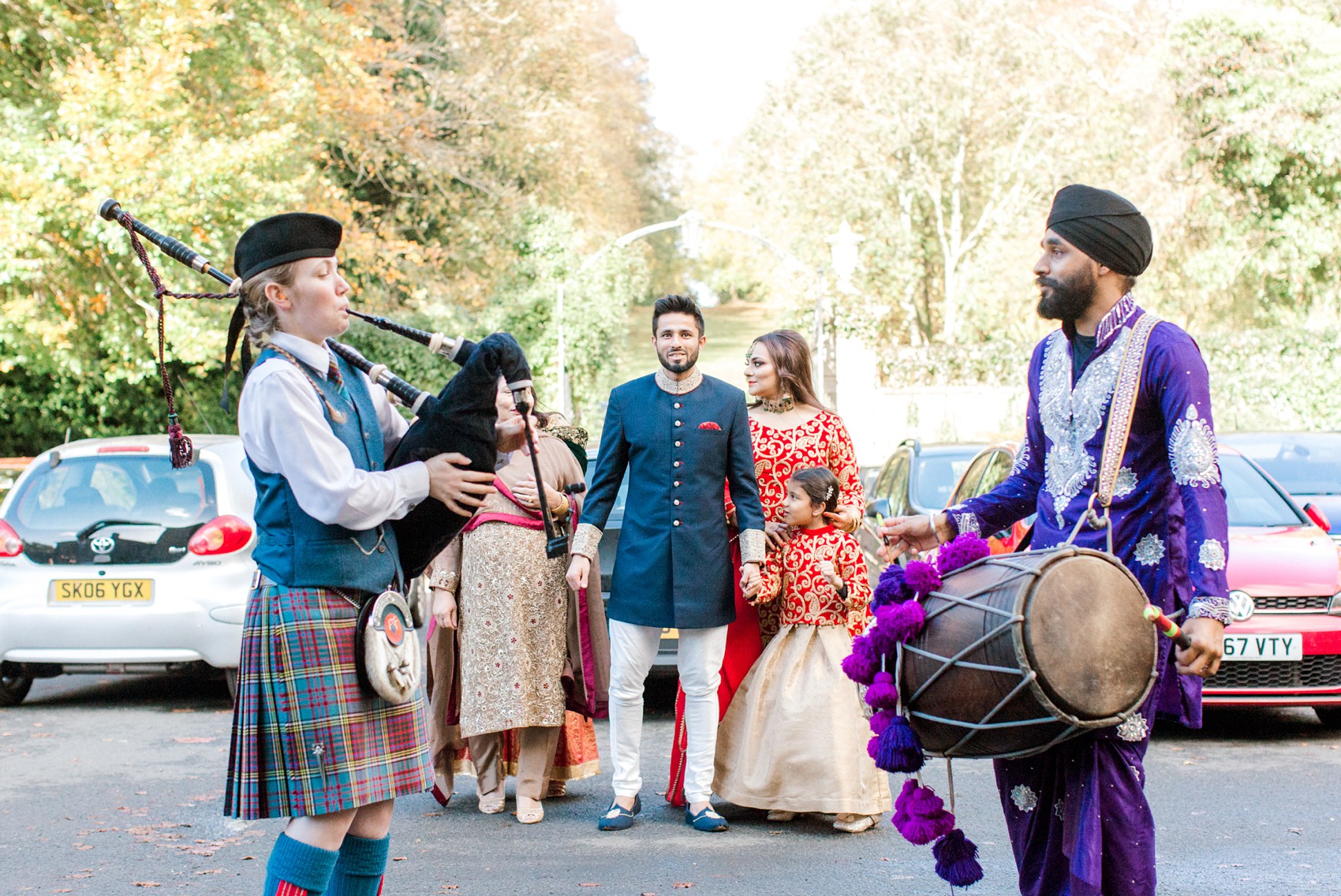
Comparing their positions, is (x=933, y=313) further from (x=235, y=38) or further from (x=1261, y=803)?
(x=1261, y=803)

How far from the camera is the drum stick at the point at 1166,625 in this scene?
322 centimetres

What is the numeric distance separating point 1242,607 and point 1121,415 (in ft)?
14.1

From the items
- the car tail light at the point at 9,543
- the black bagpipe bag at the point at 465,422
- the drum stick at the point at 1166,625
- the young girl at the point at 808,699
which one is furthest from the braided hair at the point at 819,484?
the car tail light at the point at 9,543

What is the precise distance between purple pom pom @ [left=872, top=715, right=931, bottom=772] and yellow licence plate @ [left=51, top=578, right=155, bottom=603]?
20.6ft

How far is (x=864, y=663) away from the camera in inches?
136

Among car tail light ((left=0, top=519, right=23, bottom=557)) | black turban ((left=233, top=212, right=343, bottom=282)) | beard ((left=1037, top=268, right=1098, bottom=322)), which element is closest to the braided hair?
beard ((left=1037, top=268, right=1098, bottom=322))

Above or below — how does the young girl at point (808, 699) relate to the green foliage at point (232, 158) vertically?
below

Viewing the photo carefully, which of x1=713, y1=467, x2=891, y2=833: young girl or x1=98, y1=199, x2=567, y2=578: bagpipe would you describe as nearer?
x1=98, y1=199, x2=567, y2=578: bagpipe

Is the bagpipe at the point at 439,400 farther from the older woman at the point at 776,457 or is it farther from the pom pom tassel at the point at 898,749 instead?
the older woman at the point at 776,457

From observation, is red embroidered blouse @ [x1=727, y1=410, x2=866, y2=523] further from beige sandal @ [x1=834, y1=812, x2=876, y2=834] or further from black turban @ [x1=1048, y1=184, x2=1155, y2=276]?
black turban @ [x1=1048, y1=184, x2=1155, y2=276]

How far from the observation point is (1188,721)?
3.52 metres

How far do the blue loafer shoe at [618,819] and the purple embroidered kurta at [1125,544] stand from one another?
2.49m

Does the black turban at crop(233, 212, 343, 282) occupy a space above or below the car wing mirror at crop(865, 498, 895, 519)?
above

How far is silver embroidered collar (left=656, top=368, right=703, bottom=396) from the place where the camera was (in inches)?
237
